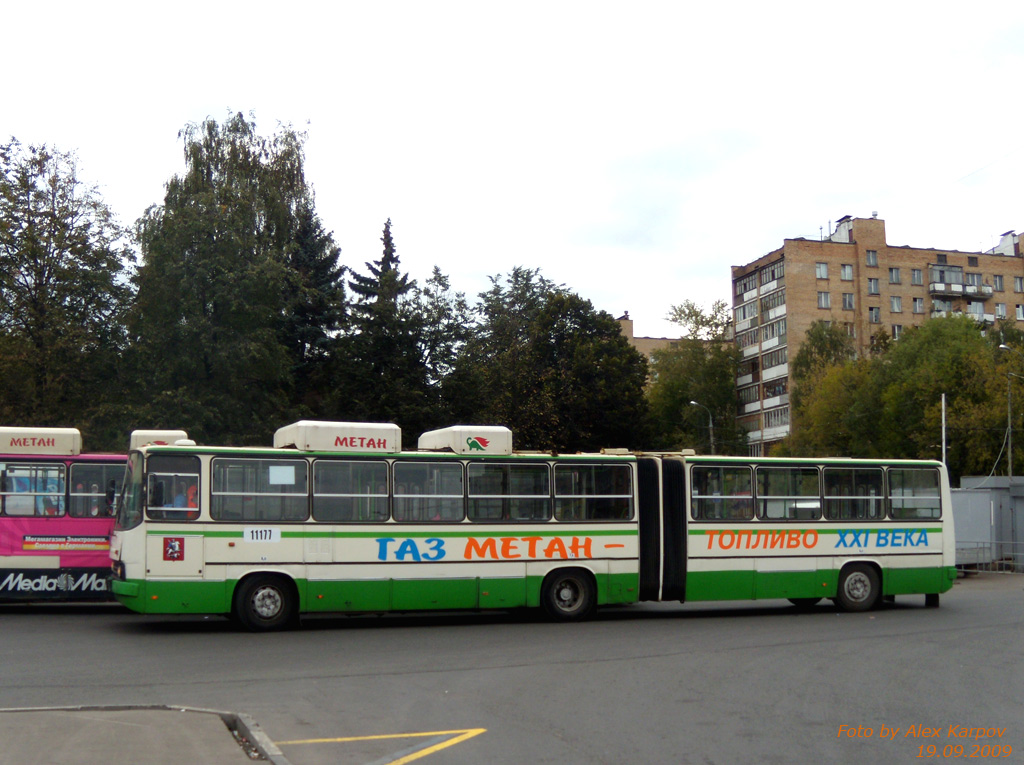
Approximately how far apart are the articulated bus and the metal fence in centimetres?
1666

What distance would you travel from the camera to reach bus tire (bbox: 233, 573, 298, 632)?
1692cm

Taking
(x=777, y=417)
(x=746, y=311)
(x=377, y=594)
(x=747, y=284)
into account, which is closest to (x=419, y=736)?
(x=377, y=594)

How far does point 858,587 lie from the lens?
20.8 metres

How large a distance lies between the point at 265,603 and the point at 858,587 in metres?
11.1

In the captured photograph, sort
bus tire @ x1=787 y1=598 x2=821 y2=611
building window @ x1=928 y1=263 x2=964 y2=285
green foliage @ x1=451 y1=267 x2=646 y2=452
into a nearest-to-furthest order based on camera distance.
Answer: bus tire @ x1=787 y1=598 x2=821 y2=611 → green foliage @ x1=451 y1=267 x2=646 y2=452 → building window @ x1=928 y1=263 x2=964 y2=285

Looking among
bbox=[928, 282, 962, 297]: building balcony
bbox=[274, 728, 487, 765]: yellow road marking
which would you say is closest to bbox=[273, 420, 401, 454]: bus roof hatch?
bbox=[274, 728, 487, 765]: yellow road marking

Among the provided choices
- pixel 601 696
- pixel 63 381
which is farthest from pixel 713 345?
pixel 601 696

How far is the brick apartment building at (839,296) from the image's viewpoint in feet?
292

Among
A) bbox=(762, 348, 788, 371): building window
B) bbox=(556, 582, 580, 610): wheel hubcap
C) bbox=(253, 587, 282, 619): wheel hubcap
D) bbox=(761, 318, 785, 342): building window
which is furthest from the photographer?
bbox=(761, 318, 785, 342): building window

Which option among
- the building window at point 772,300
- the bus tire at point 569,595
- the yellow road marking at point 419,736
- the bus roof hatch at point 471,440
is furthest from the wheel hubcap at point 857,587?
the building window at point 772,300

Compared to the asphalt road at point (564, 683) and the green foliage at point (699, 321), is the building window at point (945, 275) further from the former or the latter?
the asphalt road at point (564, 683)

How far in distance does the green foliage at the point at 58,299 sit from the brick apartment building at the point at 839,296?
61575 mm

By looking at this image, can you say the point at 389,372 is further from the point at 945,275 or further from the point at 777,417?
the point at 945,275

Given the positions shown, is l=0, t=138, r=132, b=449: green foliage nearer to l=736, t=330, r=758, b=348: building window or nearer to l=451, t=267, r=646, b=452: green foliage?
l=451, t=267, r=646, b=452: green foliage
